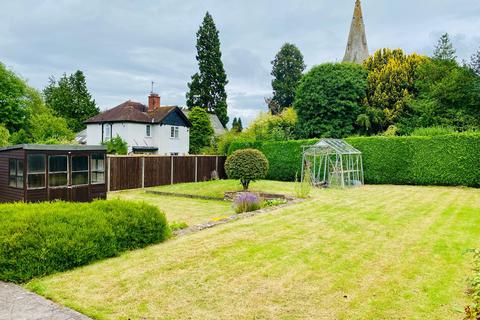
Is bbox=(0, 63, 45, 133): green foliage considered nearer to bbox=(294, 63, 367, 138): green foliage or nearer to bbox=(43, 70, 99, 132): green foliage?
bbox=(43, 70, 99, 132): green foliage

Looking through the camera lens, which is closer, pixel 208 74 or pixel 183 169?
pixel 183 169

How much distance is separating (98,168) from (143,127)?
21.3 m

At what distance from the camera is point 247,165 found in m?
15.3

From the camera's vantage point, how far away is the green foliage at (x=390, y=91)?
25859 mm

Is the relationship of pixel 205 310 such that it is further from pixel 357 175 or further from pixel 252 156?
pixel 357 175

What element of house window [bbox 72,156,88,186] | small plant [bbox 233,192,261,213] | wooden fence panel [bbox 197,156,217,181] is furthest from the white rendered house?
small plant [bbox 233,192,261,213]

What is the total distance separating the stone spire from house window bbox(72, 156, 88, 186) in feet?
105

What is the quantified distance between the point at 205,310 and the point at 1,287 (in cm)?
288

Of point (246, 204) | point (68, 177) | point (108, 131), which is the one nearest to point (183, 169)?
point (68, 177)

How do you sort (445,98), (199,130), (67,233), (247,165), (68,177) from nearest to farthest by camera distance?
(67,233)
(68,177)
(247,165)
(445,98)
(199,130)

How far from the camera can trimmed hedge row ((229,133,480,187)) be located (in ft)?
55.7

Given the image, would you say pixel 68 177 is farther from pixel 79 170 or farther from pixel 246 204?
pixel 246 204

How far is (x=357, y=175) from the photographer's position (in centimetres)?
1991

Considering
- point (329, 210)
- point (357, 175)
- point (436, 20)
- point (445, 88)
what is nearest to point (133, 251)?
point (329, 210)
